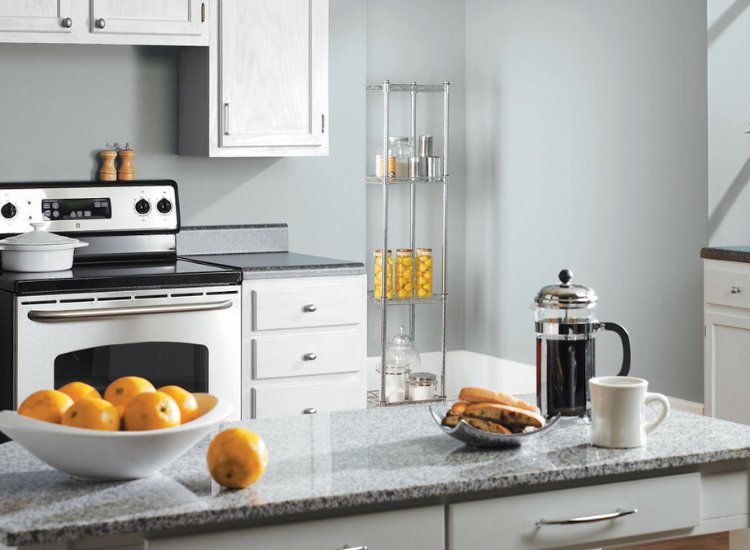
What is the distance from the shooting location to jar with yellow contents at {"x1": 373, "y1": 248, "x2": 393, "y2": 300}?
5422 millimetres

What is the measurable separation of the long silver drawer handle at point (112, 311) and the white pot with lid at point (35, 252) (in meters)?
0.26

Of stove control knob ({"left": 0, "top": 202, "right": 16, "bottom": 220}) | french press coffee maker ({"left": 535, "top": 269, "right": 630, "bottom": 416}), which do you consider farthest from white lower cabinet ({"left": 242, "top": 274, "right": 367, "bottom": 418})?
french press coffee maker ({"left": 535, "top": 269, "right": 630, "bottom": 416})

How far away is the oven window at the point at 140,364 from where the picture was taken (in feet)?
11.6

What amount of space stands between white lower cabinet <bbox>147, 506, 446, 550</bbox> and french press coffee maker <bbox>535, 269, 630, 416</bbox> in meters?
0.45

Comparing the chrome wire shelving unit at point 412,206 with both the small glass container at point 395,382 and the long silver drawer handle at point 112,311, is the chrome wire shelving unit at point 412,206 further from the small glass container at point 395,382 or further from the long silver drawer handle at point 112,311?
the long silver drawer handle at point 112,311

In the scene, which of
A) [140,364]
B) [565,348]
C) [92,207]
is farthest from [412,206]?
[565,348]

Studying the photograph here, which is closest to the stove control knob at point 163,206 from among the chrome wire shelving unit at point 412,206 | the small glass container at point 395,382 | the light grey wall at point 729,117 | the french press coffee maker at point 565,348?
the chrome wire shelving unit at point 412,206

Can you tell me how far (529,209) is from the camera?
18.7 feet

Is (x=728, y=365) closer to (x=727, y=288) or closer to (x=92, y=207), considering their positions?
(x=727, y=288)

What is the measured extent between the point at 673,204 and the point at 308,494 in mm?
3741

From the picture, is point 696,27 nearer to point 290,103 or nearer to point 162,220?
point 290,103

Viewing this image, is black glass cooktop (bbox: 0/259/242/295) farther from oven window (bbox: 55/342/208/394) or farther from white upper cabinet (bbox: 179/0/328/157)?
white upper cabinet (bbox: 179/0/328/157)

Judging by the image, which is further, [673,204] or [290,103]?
[673,204]

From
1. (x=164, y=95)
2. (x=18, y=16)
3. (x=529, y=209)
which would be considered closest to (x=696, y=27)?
(x=529, y=209)
